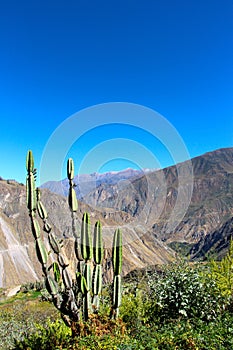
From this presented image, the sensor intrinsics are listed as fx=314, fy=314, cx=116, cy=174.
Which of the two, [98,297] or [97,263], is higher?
[97,263]

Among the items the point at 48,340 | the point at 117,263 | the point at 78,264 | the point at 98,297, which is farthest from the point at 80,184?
the point at 48,340

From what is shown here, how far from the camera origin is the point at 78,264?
22.5 ft

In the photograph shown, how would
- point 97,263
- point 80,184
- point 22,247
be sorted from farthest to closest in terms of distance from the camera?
1. point 22,247
2. point 80,184
3. point 97,263

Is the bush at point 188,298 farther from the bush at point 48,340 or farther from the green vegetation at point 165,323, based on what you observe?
the bush at point 48,340

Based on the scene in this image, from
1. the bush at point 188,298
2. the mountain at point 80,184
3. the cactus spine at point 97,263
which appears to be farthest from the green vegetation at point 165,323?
the mountain at point 80,184

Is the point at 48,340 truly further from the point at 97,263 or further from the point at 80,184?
the point at 80,184

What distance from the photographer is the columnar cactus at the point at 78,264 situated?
20.9 ft

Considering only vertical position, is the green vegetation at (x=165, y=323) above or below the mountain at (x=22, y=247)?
above

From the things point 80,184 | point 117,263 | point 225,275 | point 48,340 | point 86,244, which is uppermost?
point 80,184

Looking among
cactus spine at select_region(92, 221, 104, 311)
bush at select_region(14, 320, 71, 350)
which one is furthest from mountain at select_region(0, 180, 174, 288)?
bush at select_region(14, 320, 71, 350)

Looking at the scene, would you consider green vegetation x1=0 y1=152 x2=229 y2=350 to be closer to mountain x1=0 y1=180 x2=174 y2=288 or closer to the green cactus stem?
the green cactus stem

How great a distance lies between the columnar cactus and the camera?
6.36 metres

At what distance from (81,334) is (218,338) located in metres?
2.36

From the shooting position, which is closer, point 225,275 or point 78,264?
point 78,264
